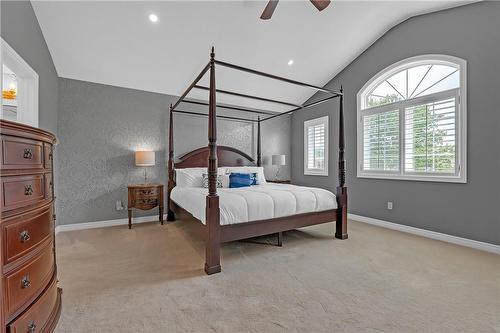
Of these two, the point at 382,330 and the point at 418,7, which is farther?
the point at 418,7

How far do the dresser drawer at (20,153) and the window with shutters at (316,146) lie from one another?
4.82m

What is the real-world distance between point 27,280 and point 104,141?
3.30 m

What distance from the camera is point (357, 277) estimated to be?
2.25 metres

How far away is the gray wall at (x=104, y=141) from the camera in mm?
3845

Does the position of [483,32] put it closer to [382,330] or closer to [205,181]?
[382,330]

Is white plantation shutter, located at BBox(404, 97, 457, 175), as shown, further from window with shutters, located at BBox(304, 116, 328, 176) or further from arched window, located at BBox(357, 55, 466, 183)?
window with shutters, located at BBox(304, 116, 328, 176)

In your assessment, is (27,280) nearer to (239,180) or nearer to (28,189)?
(28,189)

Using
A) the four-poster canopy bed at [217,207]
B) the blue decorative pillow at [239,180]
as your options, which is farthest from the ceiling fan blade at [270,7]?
the blue decorative pillow at [239,180]

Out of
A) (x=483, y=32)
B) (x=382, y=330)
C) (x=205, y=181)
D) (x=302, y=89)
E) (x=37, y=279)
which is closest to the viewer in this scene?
(x=37, y=279)

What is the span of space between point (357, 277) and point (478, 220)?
2118mm

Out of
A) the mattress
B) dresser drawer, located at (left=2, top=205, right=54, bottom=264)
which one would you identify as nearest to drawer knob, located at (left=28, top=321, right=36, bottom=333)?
dresser drawer, located at (left=2, top=205, right=54, bottom=264)

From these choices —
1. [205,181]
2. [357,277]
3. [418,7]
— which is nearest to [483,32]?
[418,7]

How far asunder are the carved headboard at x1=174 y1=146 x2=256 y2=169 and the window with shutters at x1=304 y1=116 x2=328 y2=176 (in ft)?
4.45

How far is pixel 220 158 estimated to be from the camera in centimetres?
504
